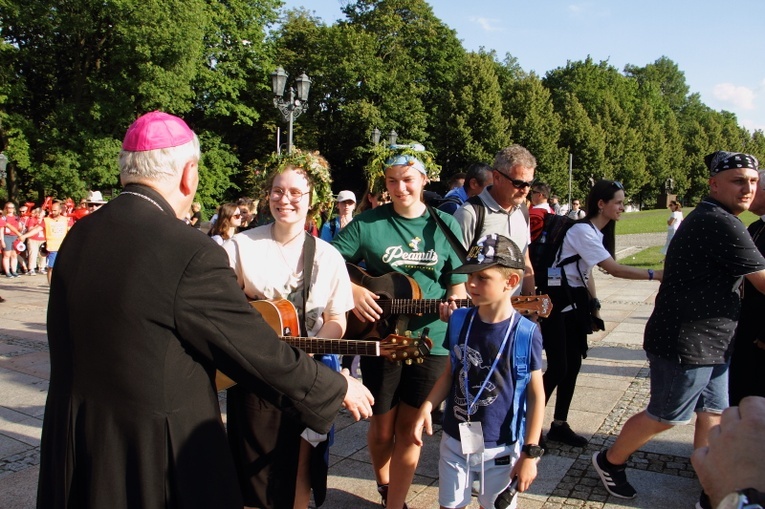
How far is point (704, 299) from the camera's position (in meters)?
3.46

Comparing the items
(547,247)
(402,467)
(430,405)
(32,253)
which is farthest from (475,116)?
(430,405)

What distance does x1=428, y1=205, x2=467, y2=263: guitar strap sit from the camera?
373 centimetres

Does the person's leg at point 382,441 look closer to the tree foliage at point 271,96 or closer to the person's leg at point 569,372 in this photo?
the person's leg at point 569,372

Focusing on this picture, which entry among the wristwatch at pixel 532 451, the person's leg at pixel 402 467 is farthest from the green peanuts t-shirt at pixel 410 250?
the wristwatch at pixel 532 451

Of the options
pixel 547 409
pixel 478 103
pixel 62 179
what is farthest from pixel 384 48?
pixel 547 409

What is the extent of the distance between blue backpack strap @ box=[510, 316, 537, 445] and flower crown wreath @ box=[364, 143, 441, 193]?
4.34 feet

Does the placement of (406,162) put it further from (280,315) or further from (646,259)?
(646,259)

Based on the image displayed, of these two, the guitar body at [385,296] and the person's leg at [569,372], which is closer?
the guitar body at [385,296]

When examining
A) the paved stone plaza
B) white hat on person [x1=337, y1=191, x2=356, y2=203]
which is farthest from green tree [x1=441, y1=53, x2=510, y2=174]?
the paved stone plaza

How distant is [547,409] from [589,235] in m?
1.75

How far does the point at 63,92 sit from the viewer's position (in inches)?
1206

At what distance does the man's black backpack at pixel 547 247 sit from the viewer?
482 cm

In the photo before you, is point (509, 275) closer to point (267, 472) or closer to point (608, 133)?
point (267, 472)

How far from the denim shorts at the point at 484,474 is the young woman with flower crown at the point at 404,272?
0.64 m
